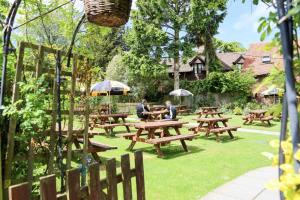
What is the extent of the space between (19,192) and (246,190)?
462 centimetres

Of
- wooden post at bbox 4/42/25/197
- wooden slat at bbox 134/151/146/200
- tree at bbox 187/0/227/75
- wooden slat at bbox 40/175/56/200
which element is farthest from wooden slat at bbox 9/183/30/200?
tree at bbox 187/0/227/75

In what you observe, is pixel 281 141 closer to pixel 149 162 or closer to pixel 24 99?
pixel 24 99

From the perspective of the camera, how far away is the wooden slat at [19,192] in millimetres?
2119

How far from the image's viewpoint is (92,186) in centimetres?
283

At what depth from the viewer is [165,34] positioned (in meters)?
32.6

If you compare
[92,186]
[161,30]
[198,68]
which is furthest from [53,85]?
[198,68]

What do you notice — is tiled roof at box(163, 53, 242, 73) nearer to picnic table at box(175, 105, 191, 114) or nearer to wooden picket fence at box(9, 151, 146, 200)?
picnic table at box(175, 105, 191, 114)

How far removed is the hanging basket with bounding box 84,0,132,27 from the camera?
252 cm

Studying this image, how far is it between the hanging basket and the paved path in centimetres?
366

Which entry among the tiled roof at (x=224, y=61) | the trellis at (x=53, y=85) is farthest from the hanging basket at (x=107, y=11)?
the tiled roof at (x=224, y=61)

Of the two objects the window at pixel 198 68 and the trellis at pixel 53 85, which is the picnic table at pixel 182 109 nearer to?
the window at pixel 198 68

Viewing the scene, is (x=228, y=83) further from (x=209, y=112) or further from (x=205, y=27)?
(x=209, y=112)

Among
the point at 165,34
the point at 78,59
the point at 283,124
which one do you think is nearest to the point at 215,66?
Answer: the point at 165,34

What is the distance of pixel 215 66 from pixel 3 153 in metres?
32.6
